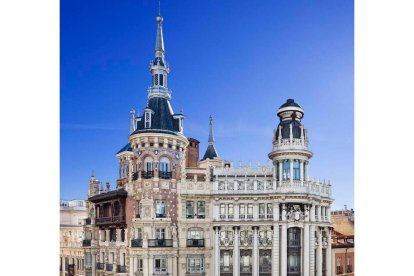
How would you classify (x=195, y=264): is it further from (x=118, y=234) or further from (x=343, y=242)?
(x=343, y=242)

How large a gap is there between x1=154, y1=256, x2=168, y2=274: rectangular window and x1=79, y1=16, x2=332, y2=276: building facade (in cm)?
1

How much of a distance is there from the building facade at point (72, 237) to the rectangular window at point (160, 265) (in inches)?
41.5

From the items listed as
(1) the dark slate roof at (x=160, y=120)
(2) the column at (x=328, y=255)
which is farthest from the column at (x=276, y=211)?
(1) the dark slate roof at (x=160, y=120)

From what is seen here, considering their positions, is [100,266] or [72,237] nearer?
[72,237]

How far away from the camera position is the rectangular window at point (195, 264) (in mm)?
6188

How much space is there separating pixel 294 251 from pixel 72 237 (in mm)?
3290

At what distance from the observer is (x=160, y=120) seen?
6.39 metres

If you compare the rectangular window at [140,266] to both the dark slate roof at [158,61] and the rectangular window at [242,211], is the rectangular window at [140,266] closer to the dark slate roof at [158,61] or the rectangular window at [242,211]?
the rectangular window at [242,211]

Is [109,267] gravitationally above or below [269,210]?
below

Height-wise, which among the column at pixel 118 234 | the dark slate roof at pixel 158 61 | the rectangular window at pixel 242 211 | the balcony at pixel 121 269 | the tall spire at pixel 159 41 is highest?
the tall spire at pixel 159 41

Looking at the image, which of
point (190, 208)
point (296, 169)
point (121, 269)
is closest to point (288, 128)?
point (296, 169)

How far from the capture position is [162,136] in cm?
640
